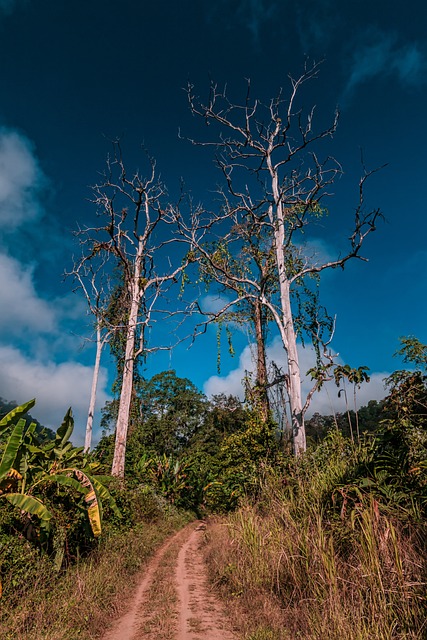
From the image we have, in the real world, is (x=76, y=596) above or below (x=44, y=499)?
below

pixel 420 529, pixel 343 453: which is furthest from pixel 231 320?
pixel 420 529

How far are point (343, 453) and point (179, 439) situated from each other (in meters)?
27.6

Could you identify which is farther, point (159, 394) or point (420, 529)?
point (159, 394)

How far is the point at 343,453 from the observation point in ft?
20.0

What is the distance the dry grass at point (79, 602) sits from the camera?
414 centimetres

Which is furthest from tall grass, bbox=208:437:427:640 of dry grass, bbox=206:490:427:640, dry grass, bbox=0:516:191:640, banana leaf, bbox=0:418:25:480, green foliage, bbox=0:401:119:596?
banana leaf, bbox=0:418:25:480

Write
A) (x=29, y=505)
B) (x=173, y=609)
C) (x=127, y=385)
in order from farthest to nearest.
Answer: (x=127, y=385)
(x=29, y=505)
(x=173, y=609)

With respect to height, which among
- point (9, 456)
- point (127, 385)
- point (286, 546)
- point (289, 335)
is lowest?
point (286, 546)

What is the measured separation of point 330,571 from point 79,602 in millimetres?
3437

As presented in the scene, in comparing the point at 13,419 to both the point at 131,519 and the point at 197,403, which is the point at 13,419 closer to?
the point at 131,519

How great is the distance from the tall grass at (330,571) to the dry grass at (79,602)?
1.78m

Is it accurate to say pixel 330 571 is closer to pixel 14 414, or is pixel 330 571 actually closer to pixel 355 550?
pixel 355 550

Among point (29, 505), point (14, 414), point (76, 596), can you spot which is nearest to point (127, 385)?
point (14, 414)

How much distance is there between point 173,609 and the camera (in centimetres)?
523
